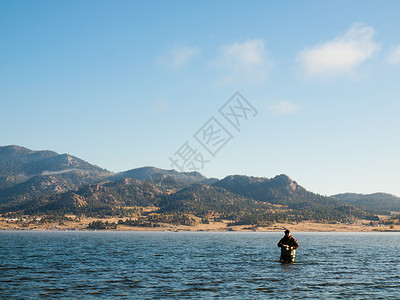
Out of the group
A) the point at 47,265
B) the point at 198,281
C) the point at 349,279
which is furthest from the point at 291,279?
the point at 47,265

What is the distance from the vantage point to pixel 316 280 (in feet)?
177

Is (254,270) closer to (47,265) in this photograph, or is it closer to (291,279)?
(291,279)

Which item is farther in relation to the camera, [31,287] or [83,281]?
[83,281]

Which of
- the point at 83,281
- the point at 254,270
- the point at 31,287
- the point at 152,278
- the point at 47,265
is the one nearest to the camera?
the point at 31,287

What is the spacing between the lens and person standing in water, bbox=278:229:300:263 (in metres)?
76.1

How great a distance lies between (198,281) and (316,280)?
17389 mm

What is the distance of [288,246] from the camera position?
76.8 meters

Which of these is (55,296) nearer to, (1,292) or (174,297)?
(1,292)

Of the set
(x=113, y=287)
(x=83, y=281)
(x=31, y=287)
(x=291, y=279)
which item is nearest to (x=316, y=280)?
(x=291, y=279)

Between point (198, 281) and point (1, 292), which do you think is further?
point (198, 281)

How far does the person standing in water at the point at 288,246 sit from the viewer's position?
76.1 metres

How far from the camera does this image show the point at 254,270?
64.2 meters

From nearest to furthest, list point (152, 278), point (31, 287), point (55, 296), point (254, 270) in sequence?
point (55, 296) → point (31, 287) → point (152, 278) → point (254, 270)

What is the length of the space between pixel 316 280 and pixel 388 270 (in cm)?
2382
